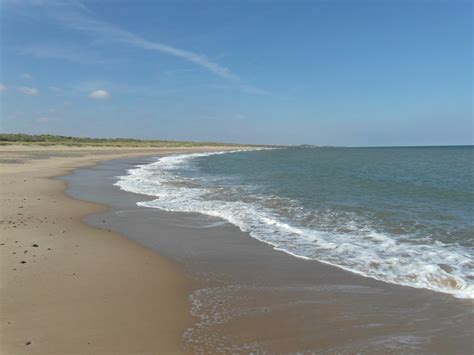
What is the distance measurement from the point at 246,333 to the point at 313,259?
3.57 metres

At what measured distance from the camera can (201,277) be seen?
22.6 ft

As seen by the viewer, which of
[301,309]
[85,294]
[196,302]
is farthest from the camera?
[85,294]

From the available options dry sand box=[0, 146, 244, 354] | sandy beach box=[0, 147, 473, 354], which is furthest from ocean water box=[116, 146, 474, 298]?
dry sand box=[0, 146, 244, 354]

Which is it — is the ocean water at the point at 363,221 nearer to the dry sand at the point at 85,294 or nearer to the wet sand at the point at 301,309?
the wet sand at the point at 301,309

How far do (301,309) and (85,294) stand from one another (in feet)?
11.3

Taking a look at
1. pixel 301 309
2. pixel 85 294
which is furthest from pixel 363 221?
pixel 85 294

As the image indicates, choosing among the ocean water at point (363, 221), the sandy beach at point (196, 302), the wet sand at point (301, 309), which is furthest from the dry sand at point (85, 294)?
the ocean water at point (363, 221)

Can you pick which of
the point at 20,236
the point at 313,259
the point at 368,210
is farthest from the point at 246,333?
the point at 368,210

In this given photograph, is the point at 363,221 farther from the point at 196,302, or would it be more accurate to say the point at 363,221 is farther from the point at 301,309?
the point at 196,302

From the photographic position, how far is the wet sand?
14.9 feet

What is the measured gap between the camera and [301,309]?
5.52 m

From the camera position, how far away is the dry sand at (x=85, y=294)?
14.7 feet

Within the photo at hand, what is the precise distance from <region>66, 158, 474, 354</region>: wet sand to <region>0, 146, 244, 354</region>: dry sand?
390 millimetres

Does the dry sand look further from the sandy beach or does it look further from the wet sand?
the wet sand
